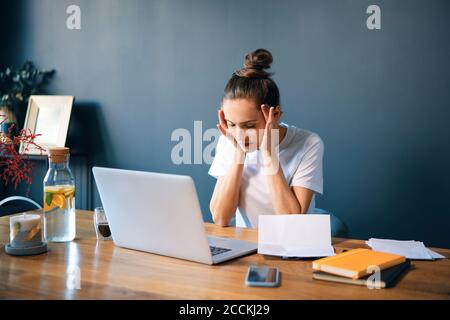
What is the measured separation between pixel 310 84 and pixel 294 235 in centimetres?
148

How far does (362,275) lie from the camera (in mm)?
1116

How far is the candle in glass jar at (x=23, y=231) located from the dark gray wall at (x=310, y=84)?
5.64ft

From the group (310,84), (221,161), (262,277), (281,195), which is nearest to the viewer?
(262,277)

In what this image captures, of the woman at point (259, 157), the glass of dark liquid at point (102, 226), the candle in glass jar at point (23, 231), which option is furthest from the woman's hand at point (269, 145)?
the candle in glass jar at point (23, 231)

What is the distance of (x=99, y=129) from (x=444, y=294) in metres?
2.80

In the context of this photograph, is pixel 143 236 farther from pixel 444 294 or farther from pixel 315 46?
pixel 315 46

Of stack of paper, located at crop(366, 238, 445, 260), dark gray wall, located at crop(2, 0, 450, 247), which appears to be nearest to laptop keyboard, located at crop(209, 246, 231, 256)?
stack of paper, located at crop(366, 238, 445, 260)

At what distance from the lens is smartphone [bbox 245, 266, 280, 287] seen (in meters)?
1.09

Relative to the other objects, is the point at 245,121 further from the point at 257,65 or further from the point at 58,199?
the point at 58,199

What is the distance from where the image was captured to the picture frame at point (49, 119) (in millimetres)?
3398

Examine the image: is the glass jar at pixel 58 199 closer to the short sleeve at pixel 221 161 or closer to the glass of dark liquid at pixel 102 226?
the glass of dark liquid at pixel 102 226

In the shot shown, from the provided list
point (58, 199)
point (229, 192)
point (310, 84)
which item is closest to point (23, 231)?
point (58, 199)

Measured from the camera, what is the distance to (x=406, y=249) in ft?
4.64

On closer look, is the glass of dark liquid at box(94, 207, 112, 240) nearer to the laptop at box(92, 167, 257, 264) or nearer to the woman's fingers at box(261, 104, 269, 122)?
the laptop at box(92, 167, 257, 264)
